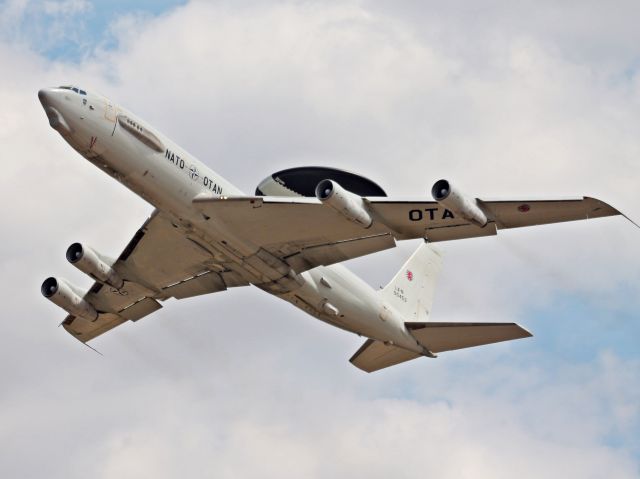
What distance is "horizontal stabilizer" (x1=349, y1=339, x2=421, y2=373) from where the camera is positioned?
63.6 meters

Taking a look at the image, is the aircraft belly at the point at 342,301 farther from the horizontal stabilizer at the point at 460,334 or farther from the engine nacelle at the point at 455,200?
the engine nacelle at the point at 455,200

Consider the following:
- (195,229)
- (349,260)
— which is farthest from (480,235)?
(195,229)

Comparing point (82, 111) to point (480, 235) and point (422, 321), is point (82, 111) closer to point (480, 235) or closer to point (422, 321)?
point (480, 235)

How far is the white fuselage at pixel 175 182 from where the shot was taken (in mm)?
52344

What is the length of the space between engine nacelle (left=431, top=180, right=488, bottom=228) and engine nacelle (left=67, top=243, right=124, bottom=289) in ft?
60.1

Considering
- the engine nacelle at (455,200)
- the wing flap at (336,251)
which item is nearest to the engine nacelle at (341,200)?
the engine nacelle at (455,200)

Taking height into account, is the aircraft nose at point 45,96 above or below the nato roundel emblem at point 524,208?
below

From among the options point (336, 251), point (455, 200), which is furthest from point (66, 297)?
point (455, 200)

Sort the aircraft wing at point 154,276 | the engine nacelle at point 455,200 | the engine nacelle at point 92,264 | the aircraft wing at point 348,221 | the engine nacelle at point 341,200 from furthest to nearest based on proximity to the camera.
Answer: the engine nacelle at point 92,264
the aircraft wing at point 154,276
the engine nacelle at point 341,200
the aircraft wing at point 348,221
the engine nacelle at point 455,200

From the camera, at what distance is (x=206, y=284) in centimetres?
6216

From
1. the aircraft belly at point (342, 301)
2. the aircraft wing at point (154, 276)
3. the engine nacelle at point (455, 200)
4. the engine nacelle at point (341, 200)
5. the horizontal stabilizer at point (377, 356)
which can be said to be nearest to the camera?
the engine nacelle at point (455, 200)

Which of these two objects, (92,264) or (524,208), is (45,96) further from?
(524,208)

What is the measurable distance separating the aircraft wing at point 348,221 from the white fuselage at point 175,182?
2.24 ft

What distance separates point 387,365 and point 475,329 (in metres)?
6.15
